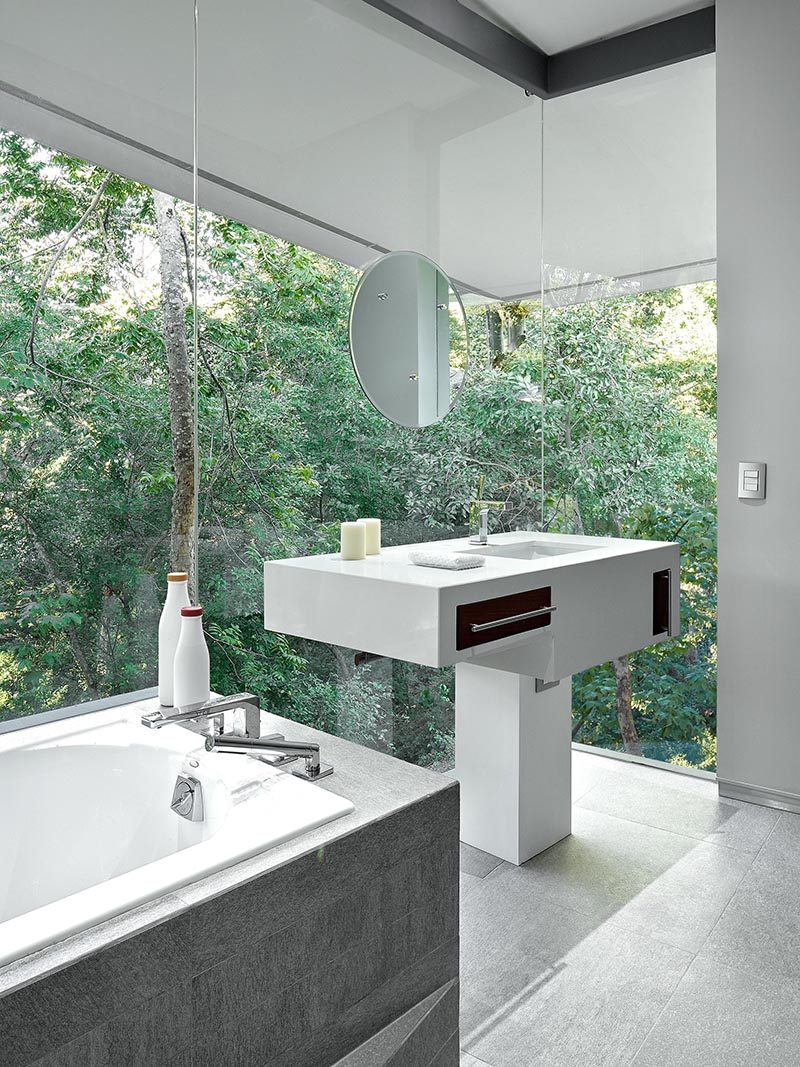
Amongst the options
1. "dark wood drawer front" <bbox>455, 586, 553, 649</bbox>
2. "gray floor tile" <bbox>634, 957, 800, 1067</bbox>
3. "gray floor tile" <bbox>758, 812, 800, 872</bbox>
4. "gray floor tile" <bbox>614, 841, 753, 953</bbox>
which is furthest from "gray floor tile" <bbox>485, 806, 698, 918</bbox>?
"dark wood drawer front" <bbox>455, 586, 553, 649</bbox>

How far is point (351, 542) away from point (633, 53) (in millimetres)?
2253

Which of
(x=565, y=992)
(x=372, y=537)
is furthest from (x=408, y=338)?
(x=565, y=992)

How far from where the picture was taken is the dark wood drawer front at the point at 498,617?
2.14m

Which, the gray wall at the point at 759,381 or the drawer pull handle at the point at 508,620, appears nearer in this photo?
the drawer pull handle at the point at 508,620

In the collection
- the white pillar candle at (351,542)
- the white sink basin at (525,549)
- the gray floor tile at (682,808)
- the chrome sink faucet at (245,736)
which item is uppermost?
the white pillar candle at (351,542)

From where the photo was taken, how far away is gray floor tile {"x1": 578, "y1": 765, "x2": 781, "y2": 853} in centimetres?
283

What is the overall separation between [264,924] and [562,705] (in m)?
1.71

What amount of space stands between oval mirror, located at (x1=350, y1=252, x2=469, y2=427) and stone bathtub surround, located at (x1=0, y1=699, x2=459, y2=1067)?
1605mm

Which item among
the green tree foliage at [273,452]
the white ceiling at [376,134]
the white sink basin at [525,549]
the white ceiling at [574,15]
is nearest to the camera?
the green tree foliage at [273,452]

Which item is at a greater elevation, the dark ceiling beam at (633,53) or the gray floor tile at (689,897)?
the dark ceiling beam at (633,53)

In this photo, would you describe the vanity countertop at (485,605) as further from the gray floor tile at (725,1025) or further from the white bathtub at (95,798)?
the gray floor tile at (725,1025)

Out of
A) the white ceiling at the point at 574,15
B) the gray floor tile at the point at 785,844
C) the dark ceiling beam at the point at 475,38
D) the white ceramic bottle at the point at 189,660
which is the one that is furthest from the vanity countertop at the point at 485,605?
the white ceiling at the point at 574,15

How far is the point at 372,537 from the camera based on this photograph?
270 cm

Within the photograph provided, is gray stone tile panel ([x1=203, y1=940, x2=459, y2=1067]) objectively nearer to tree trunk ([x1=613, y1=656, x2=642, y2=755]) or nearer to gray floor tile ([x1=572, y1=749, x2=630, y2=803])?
gray floor tile ([x1=572, y1=749, x2=630, y2=803])
